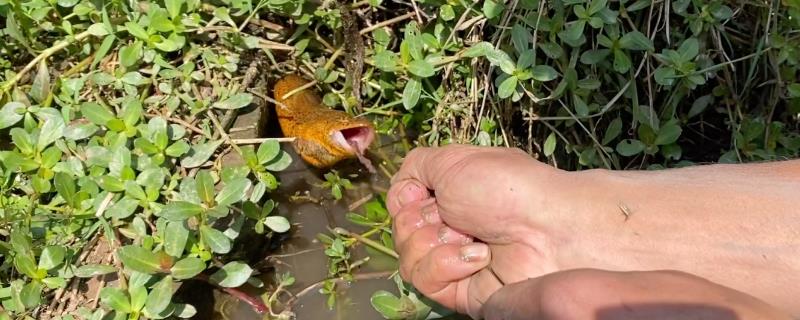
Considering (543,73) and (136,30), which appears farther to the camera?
(136,30)

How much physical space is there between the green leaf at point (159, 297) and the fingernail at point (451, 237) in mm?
585

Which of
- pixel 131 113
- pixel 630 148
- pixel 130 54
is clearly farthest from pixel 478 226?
pixel 130 54

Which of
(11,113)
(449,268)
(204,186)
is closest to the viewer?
(449,268)

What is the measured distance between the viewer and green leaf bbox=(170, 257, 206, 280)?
167cm

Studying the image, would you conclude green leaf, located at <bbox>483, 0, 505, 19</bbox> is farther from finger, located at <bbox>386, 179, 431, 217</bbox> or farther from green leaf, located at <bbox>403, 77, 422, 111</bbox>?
finger, located at <bbox>386, 179, 431, 217</bbox>

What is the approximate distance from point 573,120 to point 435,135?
1.40 ft

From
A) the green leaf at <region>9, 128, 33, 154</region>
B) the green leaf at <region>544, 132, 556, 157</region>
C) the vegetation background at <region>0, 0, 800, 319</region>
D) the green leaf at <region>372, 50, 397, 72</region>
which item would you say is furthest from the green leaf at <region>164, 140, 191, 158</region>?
the green leaf at <region>544, 132, 556, 157</region>

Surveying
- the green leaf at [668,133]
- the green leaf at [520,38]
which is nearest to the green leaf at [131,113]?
the green leaf at [520,38]

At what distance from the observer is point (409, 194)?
185cm

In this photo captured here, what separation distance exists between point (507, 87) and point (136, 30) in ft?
3.11

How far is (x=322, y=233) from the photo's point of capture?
214 centimetres

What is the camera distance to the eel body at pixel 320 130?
7.03ft

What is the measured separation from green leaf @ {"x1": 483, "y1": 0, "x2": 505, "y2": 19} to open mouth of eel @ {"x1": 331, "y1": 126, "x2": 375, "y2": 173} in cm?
47

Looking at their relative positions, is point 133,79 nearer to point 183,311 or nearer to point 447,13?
point 183,311
